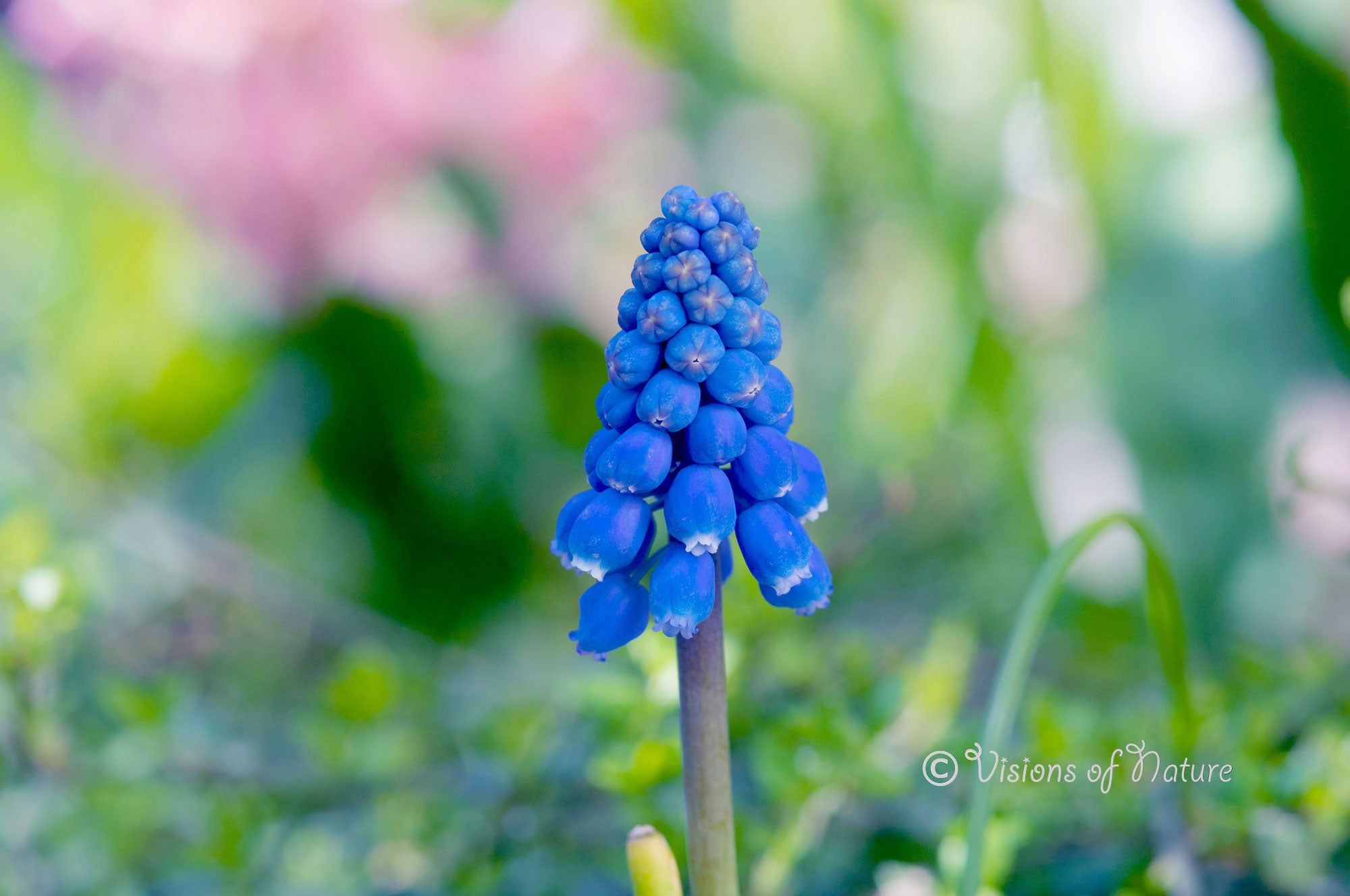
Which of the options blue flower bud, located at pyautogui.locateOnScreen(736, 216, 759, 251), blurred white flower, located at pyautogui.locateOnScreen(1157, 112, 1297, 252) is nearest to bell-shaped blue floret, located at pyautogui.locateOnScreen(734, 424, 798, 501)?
blue flower bud, located at pyautogui.locateOnScreen(736, 216, 759, 251)

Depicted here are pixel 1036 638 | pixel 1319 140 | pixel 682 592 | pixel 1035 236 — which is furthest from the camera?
pixel 1035 236

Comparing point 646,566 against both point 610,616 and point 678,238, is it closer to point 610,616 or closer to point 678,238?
point 610,616

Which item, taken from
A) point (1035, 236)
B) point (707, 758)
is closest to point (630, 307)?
point (707, 758)

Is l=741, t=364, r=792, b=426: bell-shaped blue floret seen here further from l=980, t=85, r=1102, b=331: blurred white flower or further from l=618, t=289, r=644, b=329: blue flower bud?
l=980, t=85, r=1102, b=331: blurred white flower

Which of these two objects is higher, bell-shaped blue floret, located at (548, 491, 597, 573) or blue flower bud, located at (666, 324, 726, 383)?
blue flower bud, located at (666, 324, 726, 383)

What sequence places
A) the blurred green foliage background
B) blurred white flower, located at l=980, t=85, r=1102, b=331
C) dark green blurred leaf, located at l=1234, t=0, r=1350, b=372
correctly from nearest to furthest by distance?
the blurred green foliage background → dark green blurred leaf, located at l=1234, t=0, r=1350, b=372 → blurred white flower, located at l=980, t=85, r=1102, b=331

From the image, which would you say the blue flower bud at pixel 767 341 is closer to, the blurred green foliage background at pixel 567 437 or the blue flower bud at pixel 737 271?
the blue flower bud at pixel 737 271

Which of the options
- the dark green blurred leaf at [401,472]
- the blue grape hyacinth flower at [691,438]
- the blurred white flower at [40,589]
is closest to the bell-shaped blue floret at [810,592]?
the blue grape hyacinth flower at [691,438]

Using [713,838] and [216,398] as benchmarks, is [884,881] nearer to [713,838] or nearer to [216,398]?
[713,838]
